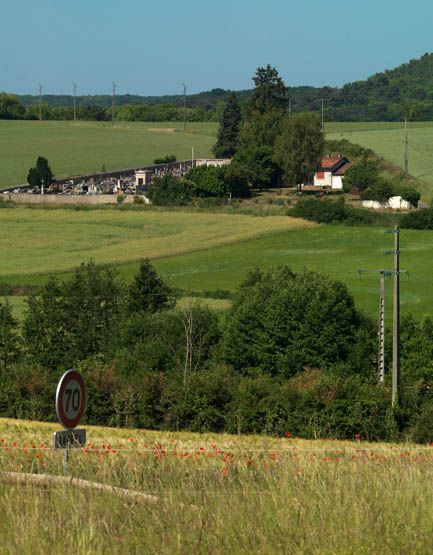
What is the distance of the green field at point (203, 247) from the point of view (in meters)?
82.7

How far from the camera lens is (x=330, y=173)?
468 feet

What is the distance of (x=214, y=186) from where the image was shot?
126438mm

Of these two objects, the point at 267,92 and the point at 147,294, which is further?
the point at 267,92

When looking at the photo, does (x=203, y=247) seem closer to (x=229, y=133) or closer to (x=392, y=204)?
(x=392, y=204)

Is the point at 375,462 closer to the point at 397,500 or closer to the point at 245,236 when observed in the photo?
the point at 397,500

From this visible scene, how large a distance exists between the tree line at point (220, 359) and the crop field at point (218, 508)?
78.2 ft

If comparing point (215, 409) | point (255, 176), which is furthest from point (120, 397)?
point (255, 176)

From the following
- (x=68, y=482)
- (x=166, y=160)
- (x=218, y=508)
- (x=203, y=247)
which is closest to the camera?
(x=218, y=508)

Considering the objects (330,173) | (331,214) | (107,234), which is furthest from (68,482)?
(330,173)

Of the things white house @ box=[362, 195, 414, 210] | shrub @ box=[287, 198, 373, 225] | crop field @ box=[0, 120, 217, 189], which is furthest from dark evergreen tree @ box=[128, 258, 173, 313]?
crop field @ box=[0, 120, 217, 189]

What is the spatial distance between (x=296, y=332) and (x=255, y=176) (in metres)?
77.0

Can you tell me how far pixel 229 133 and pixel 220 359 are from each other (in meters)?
120

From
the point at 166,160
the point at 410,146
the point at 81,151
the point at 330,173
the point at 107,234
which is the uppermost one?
the point at 410,146

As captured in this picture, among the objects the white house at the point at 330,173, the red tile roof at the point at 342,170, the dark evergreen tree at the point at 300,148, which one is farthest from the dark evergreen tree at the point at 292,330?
the red tile roof at the point at 342,170
